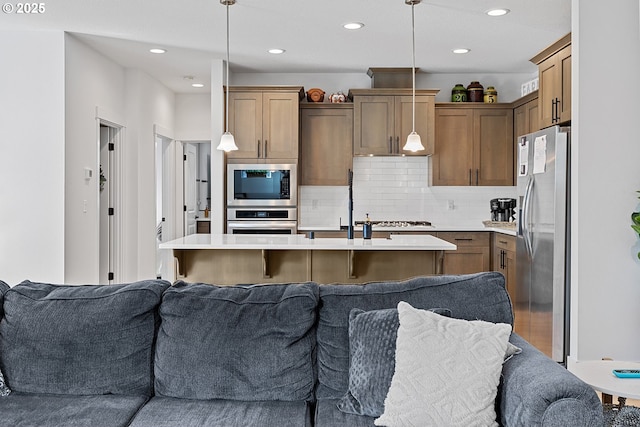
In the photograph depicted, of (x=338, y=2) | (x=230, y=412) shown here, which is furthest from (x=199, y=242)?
(x=230, y=412)

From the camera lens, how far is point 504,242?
18.7 ft

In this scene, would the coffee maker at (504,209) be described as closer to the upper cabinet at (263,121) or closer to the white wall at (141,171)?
the upper cabinet at (263,121)

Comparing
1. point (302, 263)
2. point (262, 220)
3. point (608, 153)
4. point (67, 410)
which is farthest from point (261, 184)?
point (67, 410)

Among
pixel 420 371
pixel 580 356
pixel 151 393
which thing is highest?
pixel 420 371

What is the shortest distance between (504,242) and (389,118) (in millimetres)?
1796

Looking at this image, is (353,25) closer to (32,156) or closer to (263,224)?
(263,224)

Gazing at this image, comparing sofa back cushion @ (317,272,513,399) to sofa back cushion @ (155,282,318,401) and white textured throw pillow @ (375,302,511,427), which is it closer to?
sofa back cushion @ (155,282,318,401)

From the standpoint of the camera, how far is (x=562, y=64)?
455 cm

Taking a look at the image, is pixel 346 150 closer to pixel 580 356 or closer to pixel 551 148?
pixel 551 148

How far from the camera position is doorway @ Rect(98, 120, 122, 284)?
6.30 m

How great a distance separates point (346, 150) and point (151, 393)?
4539 millimetres

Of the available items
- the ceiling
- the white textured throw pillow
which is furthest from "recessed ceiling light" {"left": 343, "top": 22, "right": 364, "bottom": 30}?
the white textured throw pillow

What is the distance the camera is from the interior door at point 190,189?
8.29 meters

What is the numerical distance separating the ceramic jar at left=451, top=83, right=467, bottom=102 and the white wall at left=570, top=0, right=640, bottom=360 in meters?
2.87
